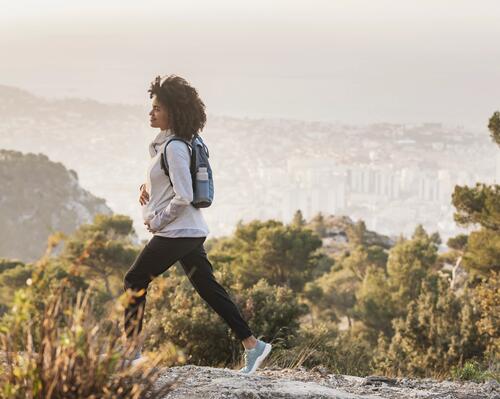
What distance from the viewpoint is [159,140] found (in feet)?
14.8

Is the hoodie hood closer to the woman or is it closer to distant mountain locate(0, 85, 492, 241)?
the woman

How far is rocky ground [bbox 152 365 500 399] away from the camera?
4289mm

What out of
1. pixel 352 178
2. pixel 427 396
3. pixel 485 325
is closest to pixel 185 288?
pixel 485 325

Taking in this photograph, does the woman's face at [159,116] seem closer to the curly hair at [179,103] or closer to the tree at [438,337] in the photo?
the curly hair at [179,103]

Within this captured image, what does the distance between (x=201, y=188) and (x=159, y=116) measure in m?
0.49

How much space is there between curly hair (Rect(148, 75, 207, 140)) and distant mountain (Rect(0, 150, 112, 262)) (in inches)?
3977

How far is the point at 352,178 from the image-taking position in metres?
190

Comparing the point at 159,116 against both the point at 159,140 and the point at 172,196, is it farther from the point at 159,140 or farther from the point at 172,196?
the point at 172,196

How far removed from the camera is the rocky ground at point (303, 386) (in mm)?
4289

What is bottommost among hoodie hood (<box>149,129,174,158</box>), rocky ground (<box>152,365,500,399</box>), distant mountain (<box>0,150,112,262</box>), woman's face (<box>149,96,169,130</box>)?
distant mountain (<box>0,150,112,262</box>)

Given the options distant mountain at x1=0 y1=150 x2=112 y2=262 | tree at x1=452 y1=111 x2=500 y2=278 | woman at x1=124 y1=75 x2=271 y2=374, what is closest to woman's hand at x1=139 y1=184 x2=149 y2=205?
woman at x1=124 y1=75 x2=271 y2=374

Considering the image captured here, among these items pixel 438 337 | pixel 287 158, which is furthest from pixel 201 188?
pixel 287 158

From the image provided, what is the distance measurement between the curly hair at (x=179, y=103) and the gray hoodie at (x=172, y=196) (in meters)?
0.08

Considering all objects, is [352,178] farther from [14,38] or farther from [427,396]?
[427,396]
